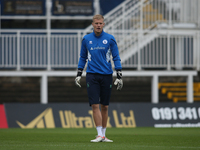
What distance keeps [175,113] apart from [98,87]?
25.3 feet

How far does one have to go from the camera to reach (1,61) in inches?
645

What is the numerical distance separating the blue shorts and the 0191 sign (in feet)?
24.1

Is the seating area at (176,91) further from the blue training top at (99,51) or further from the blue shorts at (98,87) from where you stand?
the blue training top at (99,51)

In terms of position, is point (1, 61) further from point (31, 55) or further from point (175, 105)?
point (175, 105)

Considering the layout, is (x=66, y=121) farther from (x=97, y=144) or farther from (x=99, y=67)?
(x=97, y=144)

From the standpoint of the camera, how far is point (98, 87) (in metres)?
7.88

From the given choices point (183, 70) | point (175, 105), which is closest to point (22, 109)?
point (175, 105)

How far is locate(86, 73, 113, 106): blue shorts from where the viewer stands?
782 centimetres

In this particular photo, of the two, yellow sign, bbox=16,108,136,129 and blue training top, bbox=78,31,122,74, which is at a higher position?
blue training top, bbox=78,31,122,74

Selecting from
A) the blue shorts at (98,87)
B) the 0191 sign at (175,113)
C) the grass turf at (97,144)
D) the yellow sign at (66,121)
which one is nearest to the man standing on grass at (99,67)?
the blue shorts at (98,87)

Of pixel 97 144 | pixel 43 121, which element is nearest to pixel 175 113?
pixel 43 121

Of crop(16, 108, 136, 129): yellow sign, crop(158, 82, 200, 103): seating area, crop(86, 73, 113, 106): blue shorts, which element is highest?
crop(86, 73, 113, 106): blue shorts

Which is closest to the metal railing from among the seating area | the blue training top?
the seating area

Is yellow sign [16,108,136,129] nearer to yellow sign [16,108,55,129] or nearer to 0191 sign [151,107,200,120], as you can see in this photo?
yellow sign [16,108,55,129]
